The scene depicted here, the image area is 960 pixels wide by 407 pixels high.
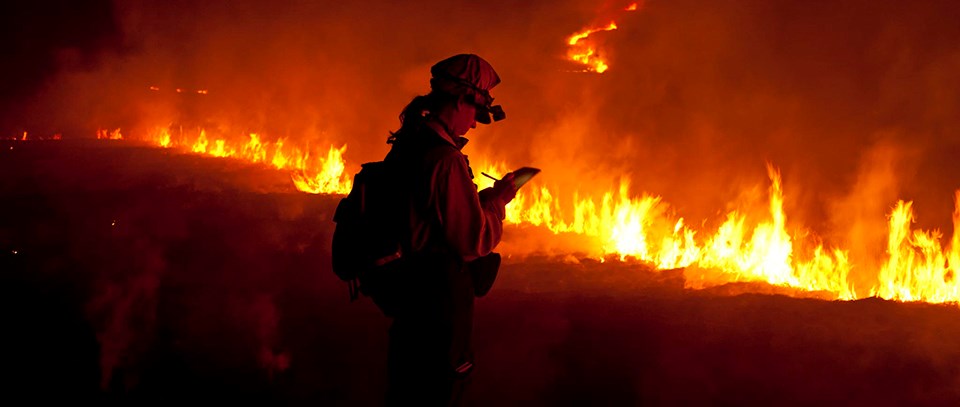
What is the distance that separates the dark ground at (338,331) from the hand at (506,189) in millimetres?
1784

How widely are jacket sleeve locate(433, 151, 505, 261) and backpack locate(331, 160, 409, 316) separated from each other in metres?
0.14

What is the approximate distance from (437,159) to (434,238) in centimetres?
30

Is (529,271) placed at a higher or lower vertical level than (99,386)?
higher

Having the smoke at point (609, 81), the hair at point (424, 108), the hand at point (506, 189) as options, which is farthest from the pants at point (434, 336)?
the smoke at point (609, 81)

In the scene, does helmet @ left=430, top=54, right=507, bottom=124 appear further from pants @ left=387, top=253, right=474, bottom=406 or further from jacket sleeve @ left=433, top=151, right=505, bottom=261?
pants @ left=387, top=253, right=474, bottom=406

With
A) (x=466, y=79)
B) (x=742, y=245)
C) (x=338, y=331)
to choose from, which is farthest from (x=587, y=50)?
(x=466, y=79)

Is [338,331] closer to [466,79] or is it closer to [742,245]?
[466,79]

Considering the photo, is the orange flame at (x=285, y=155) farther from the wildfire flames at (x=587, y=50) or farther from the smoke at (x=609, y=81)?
the wildfire flames at (x=587, y=50)

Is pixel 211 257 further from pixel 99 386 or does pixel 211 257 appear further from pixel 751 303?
pixel 751 303

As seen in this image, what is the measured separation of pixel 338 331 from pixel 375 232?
2705mm

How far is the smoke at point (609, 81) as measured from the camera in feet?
27.2

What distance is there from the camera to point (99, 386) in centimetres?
462

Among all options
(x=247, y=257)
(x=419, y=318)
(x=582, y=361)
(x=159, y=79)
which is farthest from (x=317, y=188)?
(x=159, y=79)

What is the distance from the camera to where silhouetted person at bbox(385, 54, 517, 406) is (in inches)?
97.5
